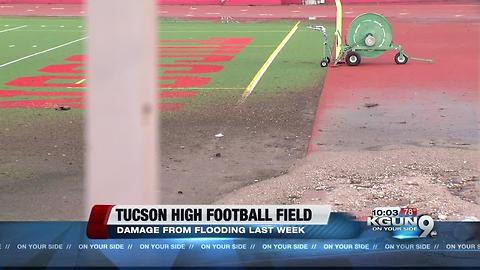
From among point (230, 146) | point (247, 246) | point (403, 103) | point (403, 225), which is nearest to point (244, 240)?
point (247, 246)

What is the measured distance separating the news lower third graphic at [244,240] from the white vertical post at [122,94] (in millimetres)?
456

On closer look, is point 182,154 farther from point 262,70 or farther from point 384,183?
point 262,70

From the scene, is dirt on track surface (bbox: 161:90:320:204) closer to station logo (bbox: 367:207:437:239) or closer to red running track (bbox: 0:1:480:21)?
station logo (bbox: 367:207:437:239)

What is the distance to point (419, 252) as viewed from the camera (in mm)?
3482

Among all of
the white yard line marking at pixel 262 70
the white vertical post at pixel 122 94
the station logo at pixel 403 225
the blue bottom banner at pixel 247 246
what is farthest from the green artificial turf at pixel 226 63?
the white vertical post at pixel 122 94

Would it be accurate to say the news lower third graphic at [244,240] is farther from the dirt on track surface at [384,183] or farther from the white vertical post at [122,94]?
the dirt on track surface at [384,183]

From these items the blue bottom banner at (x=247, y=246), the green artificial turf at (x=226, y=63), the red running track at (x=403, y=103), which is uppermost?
the blue bottom banner at (x=247, y=246)

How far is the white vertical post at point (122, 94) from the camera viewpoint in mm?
2006

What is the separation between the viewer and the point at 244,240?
121 inches

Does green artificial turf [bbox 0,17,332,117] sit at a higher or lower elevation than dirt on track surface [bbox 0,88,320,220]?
lower

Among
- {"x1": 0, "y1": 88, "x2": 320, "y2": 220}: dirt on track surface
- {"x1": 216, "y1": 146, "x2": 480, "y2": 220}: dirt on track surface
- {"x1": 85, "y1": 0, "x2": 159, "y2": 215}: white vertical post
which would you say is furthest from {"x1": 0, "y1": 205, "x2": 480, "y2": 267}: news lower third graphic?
{"x1": 0, "y1": 88, "x2": 320, "y2": 220}: dirt on track surface

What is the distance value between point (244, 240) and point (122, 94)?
1166 millimetres

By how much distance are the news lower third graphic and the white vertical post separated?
456 mm

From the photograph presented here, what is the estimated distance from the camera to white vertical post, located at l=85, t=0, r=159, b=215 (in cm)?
201
